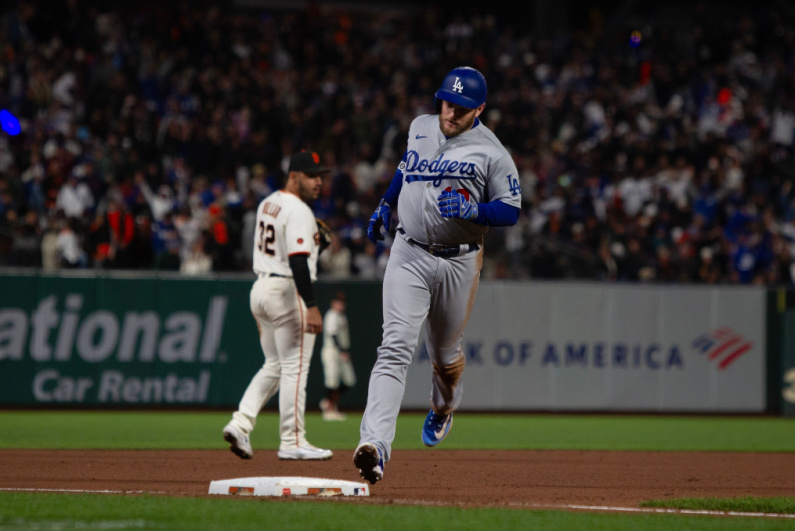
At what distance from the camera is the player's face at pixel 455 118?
6.33 m

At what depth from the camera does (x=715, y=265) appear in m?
19.1

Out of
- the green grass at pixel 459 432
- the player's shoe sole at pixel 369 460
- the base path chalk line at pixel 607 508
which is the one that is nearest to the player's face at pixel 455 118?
the player's shoe sole at pixel 369 460

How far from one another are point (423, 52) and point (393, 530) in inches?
781

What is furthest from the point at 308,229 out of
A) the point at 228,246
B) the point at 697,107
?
the point at 697,107

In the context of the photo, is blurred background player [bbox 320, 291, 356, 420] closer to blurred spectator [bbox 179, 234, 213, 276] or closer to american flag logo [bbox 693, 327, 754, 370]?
Answer: blurred spectator [bbox 179, 234, 213, 276]

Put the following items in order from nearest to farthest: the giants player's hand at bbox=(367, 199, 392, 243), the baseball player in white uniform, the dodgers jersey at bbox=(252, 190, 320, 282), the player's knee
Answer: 1. the giants player's hand at bbox=(367, 199, 392, 243)
2. the player's knee
3. the dodgers jersey at bbox=(252, 190, 320, 282)
4. the baseball player in white uniform

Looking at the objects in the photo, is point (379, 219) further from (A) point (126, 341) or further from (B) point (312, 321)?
(A) point (126, 341)

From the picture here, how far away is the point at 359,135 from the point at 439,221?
47.2 ft

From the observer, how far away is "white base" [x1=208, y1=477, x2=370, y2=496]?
6.11m

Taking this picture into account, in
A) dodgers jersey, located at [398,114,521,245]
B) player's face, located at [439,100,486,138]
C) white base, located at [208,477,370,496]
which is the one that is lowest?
white base, located at [208,477,370,496]

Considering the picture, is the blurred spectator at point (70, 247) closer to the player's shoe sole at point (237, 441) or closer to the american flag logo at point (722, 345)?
the player's shoe sole at point (237, 441)

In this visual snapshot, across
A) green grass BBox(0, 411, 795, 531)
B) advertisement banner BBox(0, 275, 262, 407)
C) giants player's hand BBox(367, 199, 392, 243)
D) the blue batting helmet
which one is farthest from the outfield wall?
the blue batting helmet

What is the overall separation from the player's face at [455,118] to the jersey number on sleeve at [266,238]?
8.75 feet

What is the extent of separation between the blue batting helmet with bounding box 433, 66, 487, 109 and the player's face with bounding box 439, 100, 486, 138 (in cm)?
4
